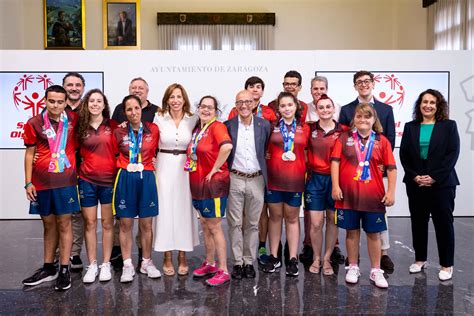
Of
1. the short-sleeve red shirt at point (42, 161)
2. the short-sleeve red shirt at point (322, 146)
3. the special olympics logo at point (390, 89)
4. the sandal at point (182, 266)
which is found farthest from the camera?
the special olympics logo at point (390, 89)

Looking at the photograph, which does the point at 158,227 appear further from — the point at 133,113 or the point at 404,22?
the point at 404,22

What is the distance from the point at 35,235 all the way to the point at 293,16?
945 cm

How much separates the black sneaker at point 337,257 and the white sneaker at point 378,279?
0.55 meters

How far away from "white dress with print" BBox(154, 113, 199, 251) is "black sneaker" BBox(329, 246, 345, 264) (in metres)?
1.29

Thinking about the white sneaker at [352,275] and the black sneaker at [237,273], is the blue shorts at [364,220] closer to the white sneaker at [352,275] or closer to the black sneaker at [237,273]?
the white sneaker at [352,275]

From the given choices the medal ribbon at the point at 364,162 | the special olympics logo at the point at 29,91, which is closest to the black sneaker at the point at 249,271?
the medal ribbon at the point at 364,162

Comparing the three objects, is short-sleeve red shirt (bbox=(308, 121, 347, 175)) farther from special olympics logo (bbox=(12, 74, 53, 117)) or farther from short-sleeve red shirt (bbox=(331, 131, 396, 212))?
special olympics logo (bbox=(12, 74, 53, 117))

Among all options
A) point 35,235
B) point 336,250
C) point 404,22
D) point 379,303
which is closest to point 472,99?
point 336,250

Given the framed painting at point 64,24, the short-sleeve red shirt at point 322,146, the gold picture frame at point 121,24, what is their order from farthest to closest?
the framed painting at point 64,24
the gold picture frame at point 121,24
the short-sleeve red shirt at point 322,146

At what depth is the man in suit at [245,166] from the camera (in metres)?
3.55

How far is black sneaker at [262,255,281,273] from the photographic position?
3.87m

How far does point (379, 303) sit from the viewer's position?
10.6 feet

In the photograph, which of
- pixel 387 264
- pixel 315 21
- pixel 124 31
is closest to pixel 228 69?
pixel 387 264

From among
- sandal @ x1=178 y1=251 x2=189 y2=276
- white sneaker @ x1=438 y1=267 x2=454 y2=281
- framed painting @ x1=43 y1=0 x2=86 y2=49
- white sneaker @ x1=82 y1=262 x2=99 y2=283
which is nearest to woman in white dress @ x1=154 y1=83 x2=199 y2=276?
sandal @ x1=178 y1=251 x2=189 y2=276
